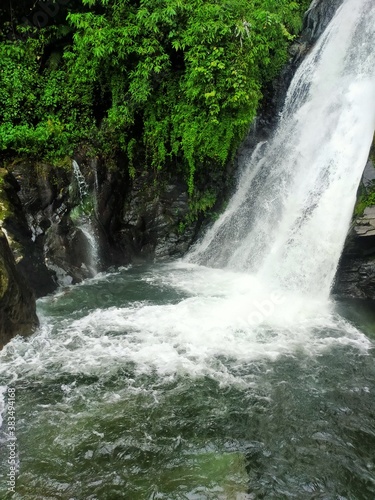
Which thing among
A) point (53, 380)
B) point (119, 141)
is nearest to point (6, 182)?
point (119, 141)

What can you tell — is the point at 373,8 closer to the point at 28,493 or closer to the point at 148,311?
the point at 148,311

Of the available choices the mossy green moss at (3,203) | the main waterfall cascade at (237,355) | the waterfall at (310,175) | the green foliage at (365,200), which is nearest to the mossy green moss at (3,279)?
the main waterfall cascade at (237,355)

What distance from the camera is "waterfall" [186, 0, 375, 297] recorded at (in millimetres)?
8500

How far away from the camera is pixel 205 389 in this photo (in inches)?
203

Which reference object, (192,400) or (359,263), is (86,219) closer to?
(192,400)

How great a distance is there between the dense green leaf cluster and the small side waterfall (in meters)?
0.70

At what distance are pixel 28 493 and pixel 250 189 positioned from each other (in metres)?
8.54

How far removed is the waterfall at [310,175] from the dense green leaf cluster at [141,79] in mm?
1530

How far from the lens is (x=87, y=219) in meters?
9.05

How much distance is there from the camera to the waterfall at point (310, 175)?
8.50 m
